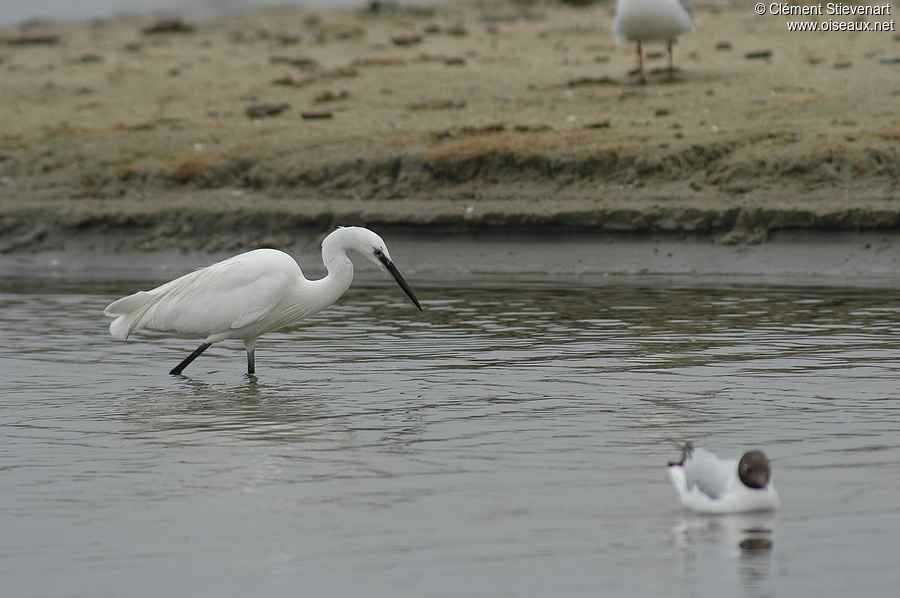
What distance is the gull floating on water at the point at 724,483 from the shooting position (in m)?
6.39

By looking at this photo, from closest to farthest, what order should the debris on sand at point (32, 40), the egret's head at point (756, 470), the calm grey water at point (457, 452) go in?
the calm grey water at point (457, 452) → the egret's head at point (756, 470) → the debris on sand at point (32, 40)

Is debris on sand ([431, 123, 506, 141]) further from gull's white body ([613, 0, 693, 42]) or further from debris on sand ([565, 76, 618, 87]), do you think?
gull's white body ([613, 0, 693, 42])

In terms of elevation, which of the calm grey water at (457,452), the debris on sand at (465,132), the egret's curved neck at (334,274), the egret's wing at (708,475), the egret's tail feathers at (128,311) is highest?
the debris on sand at (465,132)

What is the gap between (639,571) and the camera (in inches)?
230

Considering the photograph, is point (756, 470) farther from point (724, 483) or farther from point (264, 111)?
point (264, 111)

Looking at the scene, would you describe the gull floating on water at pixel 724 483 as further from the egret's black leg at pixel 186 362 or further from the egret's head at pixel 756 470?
the egret's black leg at pixel 186 362

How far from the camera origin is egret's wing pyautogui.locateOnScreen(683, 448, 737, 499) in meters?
6.50

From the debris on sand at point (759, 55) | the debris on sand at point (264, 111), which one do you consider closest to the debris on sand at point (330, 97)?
the debris on sand at point (264, 111)

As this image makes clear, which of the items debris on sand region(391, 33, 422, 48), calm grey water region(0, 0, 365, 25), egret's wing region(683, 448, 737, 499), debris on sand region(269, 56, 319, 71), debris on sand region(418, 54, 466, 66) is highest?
calm grey water region(0, 0, 365, 25)

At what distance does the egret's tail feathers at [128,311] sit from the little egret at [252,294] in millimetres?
49

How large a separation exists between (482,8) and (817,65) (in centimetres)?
937

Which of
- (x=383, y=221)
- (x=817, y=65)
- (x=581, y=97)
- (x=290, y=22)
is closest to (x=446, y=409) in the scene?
(x=383, y=221)


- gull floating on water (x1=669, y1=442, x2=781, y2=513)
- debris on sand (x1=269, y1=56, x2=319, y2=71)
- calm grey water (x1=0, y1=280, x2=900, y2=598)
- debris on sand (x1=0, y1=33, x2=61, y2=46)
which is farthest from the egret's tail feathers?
debris on sand (x1=0, y1=33, x2=61, y2=46)

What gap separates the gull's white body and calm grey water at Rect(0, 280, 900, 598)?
6.40 metres
